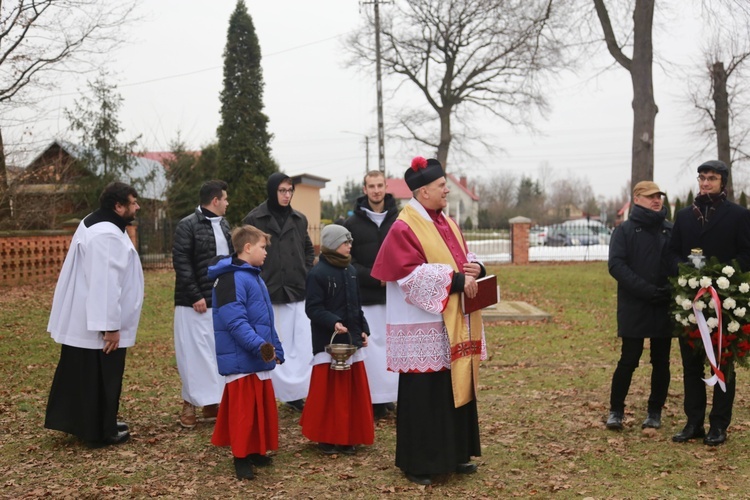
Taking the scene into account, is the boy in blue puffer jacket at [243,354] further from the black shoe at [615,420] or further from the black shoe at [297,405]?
the black shoe at [615,420]

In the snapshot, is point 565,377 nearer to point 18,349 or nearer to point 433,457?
point 433,457

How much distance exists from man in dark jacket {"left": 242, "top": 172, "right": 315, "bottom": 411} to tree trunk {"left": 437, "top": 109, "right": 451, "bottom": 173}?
29.5 meters

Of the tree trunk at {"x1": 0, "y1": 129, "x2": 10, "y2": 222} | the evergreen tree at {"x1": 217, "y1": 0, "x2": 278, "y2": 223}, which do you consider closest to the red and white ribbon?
the tree trunk at {"x1": 0, "y1": 129, "x2": 10, "y2": 222}

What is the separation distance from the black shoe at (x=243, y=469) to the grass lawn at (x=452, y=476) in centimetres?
7

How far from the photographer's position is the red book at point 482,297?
5117 millimetres

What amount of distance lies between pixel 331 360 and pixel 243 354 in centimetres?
84

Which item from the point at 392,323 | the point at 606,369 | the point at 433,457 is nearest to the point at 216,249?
the point at 392,323

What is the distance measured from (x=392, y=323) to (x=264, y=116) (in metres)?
30.3

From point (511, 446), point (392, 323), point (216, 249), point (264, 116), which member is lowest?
point (511, 446)

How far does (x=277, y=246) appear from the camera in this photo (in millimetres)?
7141

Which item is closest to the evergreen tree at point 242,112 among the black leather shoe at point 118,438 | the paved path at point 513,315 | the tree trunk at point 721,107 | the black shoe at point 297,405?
the tree trunk at point 721,107

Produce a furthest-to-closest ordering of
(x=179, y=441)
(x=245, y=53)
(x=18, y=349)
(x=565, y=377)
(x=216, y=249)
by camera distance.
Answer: (x=245, y=53)
(x=18, y=349)
(x=565, y=377)
(x=216, y=249)
(x=179, y=441)

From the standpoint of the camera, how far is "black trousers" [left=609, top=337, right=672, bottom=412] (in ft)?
21.0

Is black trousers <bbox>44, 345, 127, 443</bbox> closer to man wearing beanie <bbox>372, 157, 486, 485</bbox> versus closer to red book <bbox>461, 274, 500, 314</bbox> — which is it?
man wearing beanie <bbox>372, 157, 486, 485</bbox>
